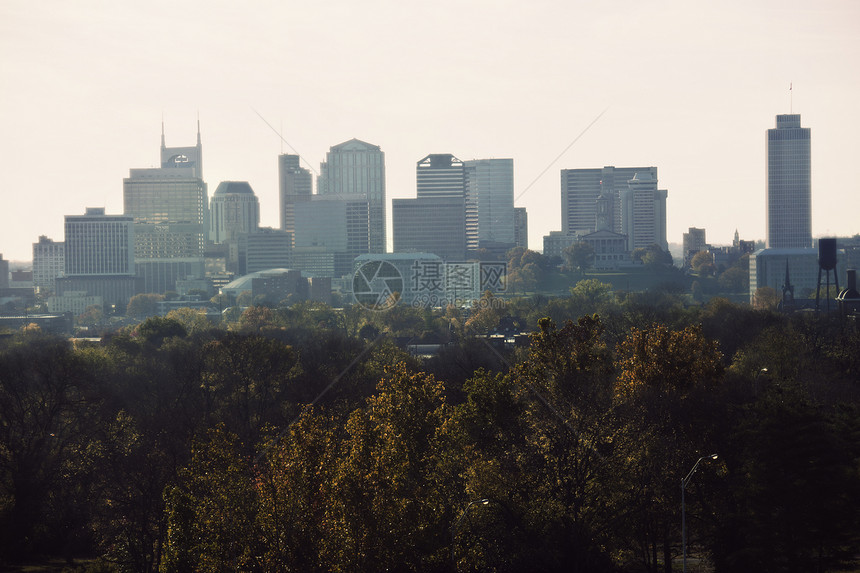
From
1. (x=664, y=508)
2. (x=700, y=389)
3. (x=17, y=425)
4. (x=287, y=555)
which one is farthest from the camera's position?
(x=17, y=425)

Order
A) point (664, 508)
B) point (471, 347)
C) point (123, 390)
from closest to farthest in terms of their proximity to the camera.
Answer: point (664, 508)
point (123, 390)
point (471, 347)

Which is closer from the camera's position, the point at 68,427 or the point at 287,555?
the point at 287,555

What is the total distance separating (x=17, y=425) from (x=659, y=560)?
35.4 m

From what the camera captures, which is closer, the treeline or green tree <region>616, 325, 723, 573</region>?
the treeline

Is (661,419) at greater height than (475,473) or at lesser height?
greater

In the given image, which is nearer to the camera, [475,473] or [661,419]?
[475,473]

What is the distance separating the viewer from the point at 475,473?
130 ft

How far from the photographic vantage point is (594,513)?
41094mm

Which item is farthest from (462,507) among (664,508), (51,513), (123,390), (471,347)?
(471,347)

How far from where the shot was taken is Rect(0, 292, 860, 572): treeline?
3338 cm

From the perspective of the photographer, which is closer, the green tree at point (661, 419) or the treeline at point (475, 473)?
the treeline at point (475, 473)

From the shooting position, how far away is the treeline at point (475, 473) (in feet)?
109

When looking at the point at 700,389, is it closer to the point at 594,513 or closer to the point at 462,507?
the point at 594,513

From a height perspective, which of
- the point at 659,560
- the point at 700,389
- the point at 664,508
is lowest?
the point at 659,560
